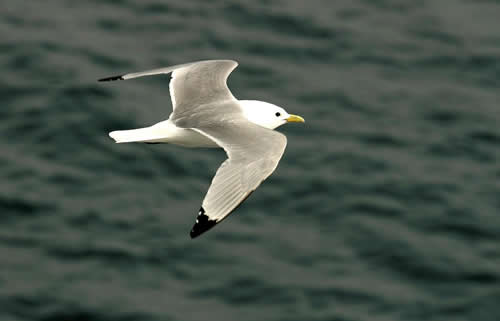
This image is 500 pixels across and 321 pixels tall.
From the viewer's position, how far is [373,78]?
1639 centimetres

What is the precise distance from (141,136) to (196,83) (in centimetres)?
149

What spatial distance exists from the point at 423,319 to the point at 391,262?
3.02 ft

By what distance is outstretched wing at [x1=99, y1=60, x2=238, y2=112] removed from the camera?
9680mm

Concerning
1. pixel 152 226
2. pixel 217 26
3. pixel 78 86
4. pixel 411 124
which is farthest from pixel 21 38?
pixel 411 124

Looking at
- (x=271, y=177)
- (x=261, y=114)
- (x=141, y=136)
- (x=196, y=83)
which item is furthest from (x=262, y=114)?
(x=271, y=177)

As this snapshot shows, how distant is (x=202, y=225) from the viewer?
734 centimetres

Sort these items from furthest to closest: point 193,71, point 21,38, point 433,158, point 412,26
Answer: point 412,26
point 21,38
point 433,158
point 193,71

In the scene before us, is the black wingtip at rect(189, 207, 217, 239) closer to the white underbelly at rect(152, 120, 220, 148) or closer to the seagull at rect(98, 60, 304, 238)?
the seagull at rect(98, 60, 304, 238)

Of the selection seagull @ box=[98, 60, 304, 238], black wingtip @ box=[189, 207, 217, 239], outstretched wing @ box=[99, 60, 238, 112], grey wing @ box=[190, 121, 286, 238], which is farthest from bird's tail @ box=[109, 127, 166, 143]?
black wingtip @ box=[189, 207, 217, 239]

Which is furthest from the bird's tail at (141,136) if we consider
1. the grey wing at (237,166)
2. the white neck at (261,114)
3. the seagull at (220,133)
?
the white neck at (261,114)

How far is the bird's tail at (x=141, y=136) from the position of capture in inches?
339

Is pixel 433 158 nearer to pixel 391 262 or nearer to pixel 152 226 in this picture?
pixel 391 262

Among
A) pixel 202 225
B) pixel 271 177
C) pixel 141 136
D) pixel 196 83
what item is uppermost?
pixel 271 177

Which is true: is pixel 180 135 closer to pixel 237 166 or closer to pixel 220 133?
pixel 220 133
